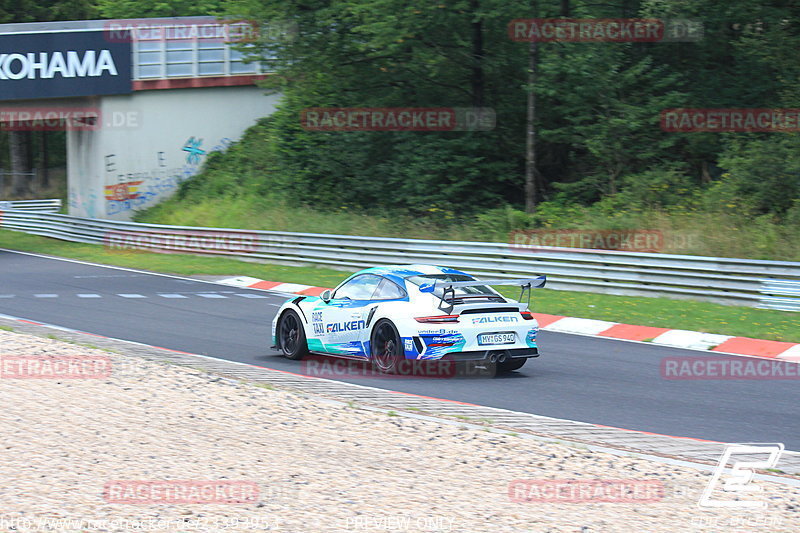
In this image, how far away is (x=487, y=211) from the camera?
2859 cm

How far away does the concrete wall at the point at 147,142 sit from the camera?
3591cm

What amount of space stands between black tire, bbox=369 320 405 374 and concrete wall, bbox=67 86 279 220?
26.9 meters

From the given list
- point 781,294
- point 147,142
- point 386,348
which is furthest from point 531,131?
point 147,142

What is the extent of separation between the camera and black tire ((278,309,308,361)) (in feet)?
41.5

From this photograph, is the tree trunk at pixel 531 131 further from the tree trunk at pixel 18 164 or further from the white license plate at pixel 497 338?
the tree trunk at pixel 18 164

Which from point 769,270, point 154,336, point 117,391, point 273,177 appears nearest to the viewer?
point 117,391

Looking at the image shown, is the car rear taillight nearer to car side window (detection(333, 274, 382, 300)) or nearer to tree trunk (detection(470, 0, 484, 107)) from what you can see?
car side window (detection(333, 274, 382, 300))

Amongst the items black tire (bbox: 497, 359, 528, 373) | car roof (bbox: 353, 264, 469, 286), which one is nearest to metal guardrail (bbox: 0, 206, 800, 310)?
black tire (bbox: 497, 359, 528, 373)

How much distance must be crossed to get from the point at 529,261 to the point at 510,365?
9186mm

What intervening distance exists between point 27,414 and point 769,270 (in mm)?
13248

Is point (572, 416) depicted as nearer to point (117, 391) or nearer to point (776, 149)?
point (117, 391)

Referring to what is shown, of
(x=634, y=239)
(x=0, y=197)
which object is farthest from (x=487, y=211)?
(x=0, y=197)

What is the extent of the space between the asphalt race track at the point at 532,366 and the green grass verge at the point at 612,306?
189 cm

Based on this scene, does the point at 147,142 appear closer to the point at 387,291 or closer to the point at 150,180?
the point at 150,180
